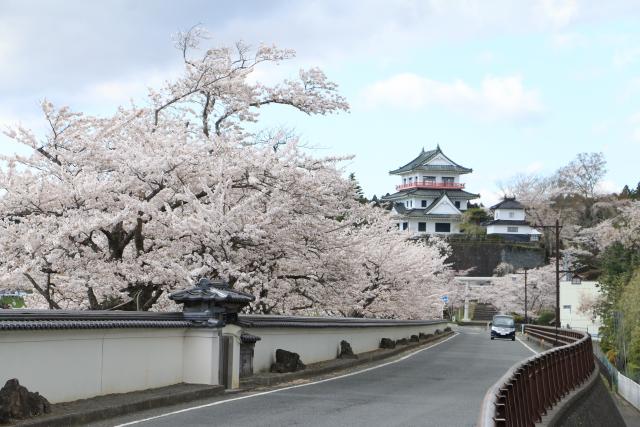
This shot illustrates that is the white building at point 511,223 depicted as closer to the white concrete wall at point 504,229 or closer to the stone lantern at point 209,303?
the white concrete wall at point 504,229

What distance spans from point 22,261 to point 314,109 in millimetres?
9453

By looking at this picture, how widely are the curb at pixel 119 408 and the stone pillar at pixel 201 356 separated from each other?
377 millimetres

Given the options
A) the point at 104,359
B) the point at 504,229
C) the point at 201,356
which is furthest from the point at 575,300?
the point at 104,359

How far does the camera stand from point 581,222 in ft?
353

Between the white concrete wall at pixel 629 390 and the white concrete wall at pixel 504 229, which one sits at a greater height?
the white concrete wall at pixel 504 229

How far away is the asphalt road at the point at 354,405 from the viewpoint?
37.0 feet

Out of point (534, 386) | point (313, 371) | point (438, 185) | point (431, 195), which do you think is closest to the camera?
point (534, 386)

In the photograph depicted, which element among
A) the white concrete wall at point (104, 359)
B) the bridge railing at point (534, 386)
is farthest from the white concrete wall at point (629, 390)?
the white concrete wall at point (104, 359)

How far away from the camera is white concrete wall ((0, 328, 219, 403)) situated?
407 inches

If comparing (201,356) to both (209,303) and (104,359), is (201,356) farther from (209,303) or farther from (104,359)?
(104,359)

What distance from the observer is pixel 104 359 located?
1214cm

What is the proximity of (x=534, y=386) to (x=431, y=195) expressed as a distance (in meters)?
115

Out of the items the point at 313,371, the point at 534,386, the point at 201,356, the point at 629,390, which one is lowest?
the point at 629,390

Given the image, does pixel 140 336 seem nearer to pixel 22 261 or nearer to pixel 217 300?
pixel 217 300
